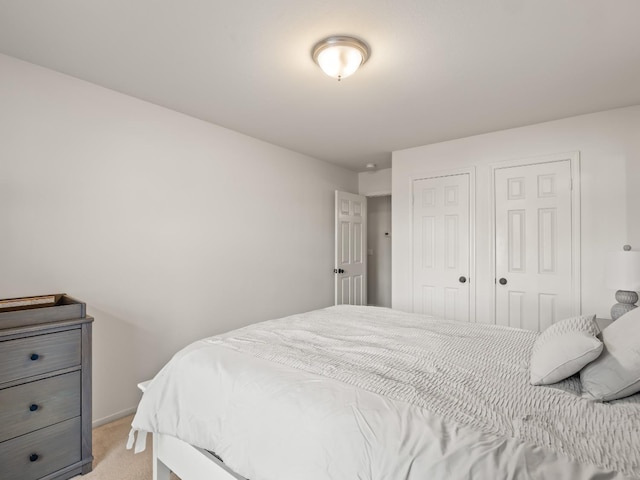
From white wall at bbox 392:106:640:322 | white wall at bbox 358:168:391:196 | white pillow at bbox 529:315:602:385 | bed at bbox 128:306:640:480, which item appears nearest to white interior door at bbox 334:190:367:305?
white wall at bbox 358:168:391:196

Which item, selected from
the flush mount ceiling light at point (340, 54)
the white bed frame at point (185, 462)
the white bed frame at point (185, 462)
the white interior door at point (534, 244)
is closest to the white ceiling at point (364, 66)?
the flush mount ceiling light at point (340, 54)

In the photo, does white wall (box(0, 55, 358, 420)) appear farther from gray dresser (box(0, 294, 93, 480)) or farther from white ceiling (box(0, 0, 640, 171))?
gray dresser (box(0, 294, 93, 480))

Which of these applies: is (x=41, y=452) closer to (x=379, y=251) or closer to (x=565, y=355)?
(x=565, y=355)

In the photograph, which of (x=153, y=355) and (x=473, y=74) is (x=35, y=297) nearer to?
(x=153, y=355)

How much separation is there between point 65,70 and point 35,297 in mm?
1540

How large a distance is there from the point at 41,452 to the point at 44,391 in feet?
1.04

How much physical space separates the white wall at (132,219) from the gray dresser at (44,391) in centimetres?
48

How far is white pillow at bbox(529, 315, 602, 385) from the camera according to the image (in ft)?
4.01

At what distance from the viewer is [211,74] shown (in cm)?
226

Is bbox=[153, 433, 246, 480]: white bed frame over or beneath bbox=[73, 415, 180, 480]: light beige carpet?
over

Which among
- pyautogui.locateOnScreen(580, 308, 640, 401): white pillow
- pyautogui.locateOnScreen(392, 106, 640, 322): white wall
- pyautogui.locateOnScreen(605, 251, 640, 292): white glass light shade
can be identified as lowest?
pyautogui.locateOnScreen(580, 308, 640, 401): white pillow

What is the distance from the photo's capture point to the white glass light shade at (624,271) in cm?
225

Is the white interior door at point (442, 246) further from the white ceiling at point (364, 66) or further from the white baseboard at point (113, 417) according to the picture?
the white baseboard at point (113, 417)

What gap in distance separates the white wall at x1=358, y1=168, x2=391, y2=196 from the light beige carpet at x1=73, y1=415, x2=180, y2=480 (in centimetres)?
416
